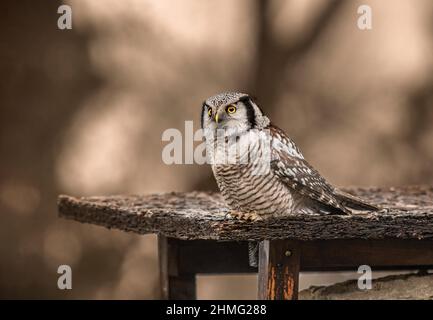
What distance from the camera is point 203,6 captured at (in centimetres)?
671

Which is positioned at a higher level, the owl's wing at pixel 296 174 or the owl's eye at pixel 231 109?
the owl's eye at pixel 231 109

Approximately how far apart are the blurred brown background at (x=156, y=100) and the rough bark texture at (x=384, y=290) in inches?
93.9

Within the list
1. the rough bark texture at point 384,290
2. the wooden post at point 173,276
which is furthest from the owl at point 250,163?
the wooden post at point 173,276

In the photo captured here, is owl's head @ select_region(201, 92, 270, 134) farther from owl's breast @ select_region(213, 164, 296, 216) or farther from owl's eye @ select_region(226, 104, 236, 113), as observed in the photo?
owl's breast @ select_region(213, 164, 296, 216)

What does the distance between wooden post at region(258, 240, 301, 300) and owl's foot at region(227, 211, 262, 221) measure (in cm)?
10

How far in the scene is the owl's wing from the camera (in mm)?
3654

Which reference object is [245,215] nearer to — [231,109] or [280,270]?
[280,270]

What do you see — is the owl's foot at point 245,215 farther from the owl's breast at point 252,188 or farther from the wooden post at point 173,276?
the wooden post at point 173,276

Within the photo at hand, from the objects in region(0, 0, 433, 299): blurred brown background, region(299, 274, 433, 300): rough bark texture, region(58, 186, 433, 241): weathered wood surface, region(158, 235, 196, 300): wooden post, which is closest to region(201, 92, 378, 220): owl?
region(58, 186, 433, 241): weathered wood surface

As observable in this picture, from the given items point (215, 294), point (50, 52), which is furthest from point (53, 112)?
point (215, 294)

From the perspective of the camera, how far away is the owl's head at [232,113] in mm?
3620

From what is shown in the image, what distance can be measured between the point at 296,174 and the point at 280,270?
349 mm

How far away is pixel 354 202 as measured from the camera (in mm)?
3914

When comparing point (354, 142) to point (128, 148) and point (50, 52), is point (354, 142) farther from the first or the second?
point (50, 52)
